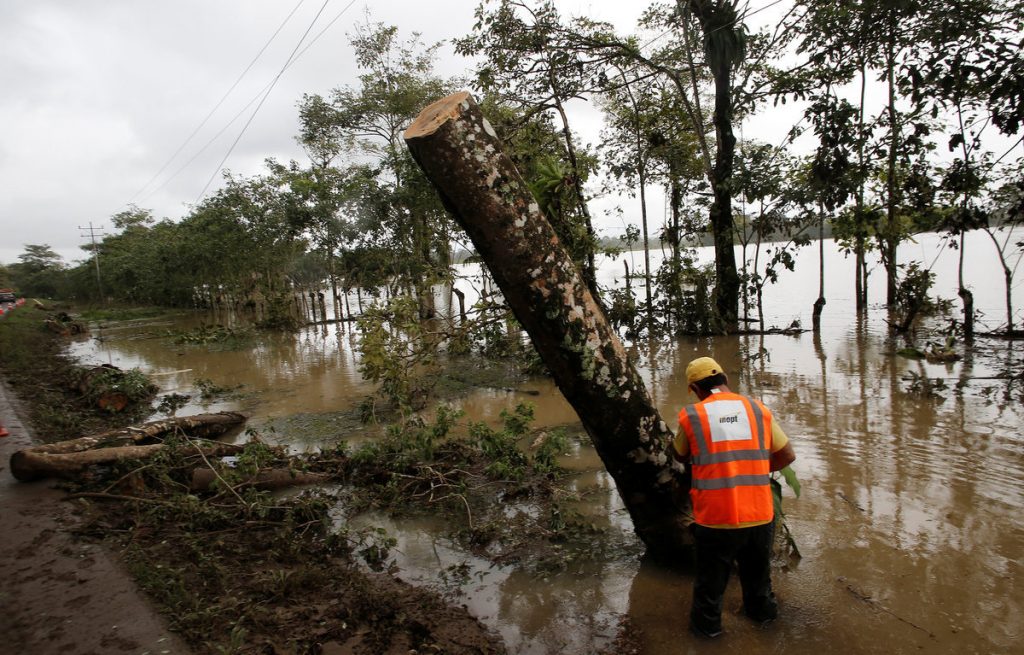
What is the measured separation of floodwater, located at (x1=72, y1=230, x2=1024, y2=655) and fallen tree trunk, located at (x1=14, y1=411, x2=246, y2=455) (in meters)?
0.72

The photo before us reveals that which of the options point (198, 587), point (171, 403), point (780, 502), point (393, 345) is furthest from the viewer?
point (171, 403)

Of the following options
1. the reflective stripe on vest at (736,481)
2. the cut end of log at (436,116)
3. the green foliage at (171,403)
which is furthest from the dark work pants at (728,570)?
the green foliage at (171,403)

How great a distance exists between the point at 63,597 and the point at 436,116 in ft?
11.1

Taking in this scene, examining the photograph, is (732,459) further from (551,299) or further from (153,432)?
(153,432)

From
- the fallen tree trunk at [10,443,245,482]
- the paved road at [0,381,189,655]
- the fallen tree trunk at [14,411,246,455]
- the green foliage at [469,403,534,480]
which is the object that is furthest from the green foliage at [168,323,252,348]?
the paved road at [0,381,189,655]

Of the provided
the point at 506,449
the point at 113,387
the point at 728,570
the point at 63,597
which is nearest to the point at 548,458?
the point at 506,449

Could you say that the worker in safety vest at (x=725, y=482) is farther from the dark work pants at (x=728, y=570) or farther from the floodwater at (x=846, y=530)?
the floodwater at (x=846, y=530)

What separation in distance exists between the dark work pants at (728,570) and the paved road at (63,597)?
270cm

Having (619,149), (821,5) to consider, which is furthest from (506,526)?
(619,149)

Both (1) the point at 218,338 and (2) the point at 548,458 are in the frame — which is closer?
(2) the point at 548,458

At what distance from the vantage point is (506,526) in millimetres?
4598

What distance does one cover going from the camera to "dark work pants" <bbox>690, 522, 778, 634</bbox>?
9.74ft

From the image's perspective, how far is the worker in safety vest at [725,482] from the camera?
2.91 meters

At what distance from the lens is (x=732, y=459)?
290 cm
